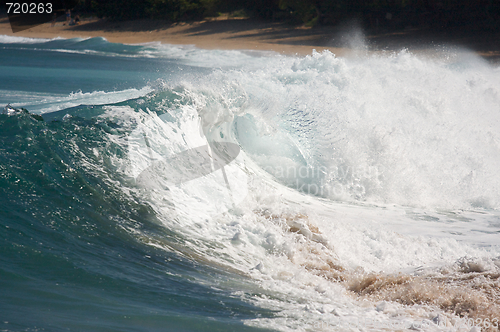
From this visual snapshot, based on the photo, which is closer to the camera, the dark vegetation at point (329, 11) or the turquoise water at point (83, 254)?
the turquoise water at point (83, 254)

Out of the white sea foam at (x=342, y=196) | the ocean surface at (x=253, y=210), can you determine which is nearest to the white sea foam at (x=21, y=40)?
the white sea foam at (x=342, y=196)

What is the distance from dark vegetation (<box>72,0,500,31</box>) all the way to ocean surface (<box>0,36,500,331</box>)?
1581cm

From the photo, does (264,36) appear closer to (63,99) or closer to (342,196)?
(63,99)

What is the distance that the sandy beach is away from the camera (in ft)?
73.7

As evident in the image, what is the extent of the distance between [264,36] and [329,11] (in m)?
4.41

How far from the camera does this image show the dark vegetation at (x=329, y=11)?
23.5 metres

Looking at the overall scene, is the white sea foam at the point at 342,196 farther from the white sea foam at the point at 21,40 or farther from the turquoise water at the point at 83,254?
the white sea foam at the point at 21,40

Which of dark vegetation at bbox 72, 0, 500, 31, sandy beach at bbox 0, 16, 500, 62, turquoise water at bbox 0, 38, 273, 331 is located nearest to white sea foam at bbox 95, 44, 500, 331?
turquoise water at bbox 0, 38, 273, 331

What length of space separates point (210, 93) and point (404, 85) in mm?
6218

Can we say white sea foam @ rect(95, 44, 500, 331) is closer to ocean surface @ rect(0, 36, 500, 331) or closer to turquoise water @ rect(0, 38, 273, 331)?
ocean surface @ rect(0, 36, 500, 331)

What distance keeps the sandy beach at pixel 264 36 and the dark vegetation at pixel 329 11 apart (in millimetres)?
714

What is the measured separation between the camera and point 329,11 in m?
27.1

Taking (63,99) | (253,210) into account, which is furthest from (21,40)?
(253,210)

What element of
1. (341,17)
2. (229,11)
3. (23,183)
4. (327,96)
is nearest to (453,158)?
(327,96)
